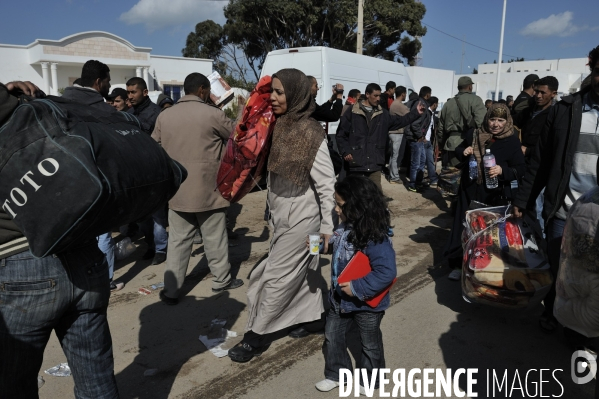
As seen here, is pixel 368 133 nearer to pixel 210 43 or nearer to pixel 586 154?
pixel 586 154

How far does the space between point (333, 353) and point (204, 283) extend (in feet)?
7.47

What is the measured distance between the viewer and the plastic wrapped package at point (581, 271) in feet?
6.63

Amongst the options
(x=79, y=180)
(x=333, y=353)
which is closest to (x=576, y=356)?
(x=333, y=353)

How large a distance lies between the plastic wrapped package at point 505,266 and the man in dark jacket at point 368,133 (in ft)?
8.96

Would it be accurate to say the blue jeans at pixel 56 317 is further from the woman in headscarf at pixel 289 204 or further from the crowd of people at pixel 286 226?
the woman in headscarf at pixel 289 204

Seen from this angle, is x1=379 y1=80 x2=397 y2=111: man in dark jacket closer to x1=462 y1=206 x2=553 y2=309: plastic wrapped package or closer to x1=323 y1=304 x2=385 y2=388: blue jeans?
x1=462 y1=206 x2=553 y2=309: plastic wrapped package

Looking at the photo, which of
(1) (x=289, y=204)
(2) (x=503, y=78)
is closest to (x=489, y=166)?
(1) (x=289, y=204)

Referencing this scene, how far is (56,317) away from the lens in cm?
202

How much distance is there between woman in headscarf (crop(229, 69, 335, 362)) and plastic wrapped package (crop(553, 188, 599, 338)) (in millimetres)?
1530

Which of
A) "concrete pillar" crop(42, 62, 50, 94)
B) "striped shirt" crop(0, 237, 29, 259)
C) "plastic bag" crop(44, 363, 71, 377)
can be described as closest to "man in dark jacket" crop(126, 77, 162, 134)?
"plastic bag" crop(44, 363, 71, 377)

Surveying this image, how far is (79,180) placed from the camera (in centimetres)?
170

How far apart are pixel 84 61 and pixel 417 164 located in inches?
1025

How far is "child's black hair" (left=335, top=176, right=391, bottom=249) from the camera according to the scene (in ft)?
9.50

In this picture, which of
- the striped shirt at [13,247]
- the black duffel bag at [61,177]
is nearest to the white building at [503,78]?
the black duffel bag at [61,177]
